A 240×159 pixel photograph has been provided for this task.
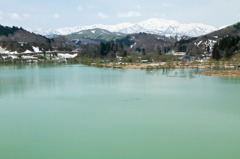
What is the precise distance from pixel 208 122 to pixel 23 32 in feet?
457

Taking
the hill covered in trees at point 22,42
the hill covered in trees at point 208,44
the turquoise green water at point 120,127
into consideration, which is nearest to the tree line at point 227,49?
the hill covered in trees at point 208,44

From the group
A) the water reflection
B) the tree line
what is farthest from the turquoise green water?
the tree line

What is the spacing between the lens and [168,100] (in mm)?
16875

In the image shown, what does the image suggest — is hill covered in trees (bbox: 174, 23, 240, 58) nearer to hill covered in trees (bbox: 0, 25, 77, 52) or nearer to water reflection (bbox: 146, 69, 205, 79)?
water reflection (bbox: 146, 69, 205, 79)

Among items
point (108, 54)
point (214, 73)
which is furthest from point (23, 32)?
point (214, 73)

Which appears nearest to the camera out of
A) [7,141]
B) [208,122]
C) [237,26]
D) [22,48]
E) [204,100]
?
[7,141]

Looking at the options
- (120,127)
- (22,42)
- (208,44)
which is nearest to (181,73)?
(120,127)

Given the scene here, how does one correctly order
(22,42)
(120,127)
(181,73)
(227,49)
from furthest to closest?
(22,42)
(227,49)
(181,73)
(120,127)

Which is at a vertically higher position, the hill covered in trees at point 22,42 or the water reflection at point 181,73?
the hill covered in trees at point 22,42

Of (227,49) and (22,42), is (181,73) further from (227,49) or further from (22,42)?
(22,42)

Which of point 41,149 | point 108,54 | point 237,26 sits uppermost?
point 237,26

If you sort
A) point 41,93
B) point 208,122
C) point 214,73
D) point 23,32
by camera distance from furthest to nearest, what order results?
point 23,32
point 214,73
point 41,93
point 208,122

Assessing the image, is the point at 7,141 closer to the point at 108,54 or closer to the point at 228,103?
the point at 228,103

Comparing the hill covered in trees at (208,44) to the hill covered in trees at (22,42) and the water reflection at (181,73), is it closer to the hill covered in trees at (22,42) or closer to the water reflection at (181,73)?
the water reflection at (181,73)
